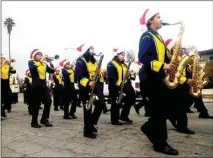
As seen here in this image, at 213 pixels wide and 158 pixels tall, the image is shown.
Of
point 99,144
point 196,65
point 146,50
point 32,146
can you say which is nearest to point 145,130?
point 99,144

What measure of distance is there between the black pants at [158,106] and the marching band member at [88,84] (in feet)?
4.91

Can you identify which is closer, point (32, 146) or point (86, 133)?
point (32, 146)

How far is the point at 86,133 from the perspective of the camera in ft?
19.0

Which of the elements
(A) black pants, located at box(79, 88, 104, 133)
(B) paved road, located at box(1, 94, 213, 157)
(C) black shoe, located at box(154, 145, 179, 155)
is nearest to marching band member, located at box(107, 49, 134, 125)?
(B) paved road, located at box(1, 94, 213, 157)

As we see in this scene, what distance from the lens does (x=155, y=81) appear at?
4.70 m

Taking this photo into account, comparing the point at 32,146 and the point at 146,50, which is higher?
the point at 146,50

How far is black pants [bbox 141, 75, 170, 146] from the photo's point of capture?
4.64 metres

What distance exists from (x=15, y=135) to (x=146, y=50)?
3272mm

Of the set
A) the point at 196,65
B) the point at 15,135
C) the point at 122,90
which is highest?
the point at 196,65

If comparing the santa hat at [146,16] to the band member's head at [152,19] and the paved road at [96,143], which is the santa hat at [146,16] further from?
the paved road at [96,143]

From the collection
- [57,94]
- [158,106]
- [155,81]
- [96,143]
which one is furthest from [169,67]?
[57,94]

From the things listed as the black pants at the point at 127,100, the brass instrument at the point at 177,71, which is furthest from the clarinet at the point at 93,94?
the black pants at the point at 127,100

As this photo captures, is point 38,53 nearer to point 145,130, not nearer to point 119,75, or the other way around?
point 119,75

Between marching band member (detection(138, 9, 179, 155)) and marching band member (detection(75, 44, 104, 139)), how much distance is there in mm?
1407
